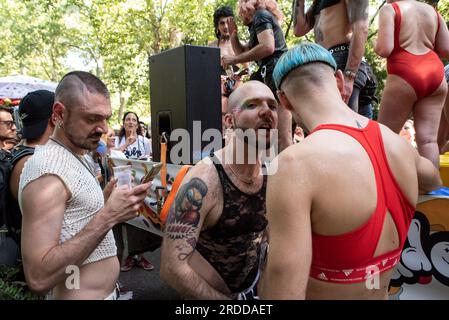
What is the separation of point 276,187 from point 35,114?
6.85 ft

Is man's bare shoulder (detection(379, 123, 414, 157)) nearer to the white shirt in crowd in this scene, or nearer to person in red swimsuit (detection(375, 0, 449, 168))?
person in red swimsuit (detection(375, 0, 449, 168))

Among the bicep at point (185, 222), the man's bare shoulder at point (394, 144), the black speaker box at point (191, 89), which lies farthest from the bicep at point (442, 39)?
the bicep at point (185, 222)

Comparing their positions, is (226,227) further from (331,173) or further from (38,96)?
(38,96)

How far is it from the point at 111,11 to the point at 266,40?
12.8m

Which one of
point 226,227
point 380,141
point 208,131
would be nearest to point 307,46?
point 380,141

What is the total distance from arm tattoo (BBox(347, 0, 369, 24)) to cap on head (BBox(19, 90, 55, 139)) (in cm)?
248

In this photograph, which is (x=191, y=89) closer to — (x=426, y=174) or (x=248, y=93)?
(x=248, y=93)

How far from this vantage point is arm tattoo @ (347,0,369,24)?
294 centimetres

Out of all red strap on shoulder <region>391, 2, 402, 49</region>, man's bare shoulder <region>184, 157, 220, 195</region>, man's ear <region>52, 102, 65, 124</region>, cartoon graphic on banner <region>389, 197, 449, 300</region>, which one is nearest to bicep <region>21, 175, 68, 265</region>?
man's ear <region>52, 102, 65, 124</region>

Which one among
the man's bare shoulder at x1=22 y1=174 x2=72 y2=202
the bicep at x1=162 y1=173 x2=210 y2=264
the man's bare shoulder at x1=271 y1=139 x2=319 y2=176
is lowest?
the bicep at x1=162 y1=173 x2=210 y2=264

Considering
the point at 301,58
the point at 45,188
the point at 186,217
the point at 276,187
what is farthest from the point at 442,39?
the point at 45,188

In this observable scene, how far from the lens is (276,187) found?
1284mm

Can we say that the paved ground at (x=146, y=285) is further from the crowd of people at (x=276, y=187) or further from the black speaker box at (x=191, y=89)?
the crowd of people at (x=276, y=187)

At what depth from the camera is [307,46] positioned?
1.56 meters
